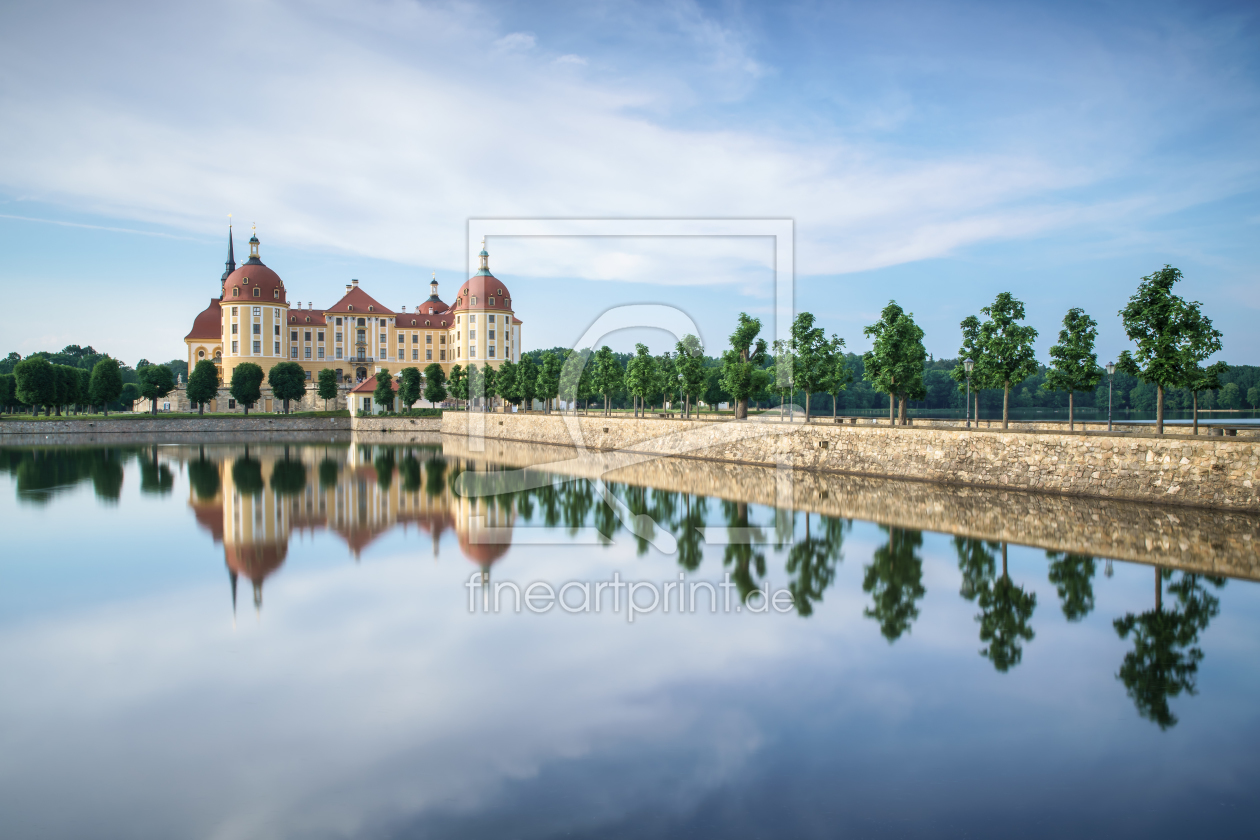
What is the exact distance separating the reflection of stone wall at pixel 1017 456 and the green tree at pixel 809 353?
4825 mm

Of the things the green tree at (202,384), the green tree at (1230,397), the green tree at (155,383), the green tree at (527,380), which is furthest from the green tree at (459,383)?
the green tree at (1230,397)

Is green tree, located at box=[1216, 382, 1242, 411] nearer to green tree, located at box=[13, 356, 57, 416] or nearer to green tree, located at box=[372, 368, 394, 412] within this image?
green tree, located at box=[372, 368, 394, 412]

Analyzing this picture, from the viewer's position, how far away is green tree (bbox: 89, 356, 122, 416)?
58.9 metres

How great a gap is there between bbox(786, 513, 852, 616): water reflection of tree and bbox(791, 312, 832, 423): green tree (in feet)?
59.6

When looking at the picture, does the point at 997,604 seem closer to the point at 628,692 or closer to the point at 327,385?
the point at 628,692

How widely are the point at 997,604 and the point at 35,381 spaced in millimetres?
65993

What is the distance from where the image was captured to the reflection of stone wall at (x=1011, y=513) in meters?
12.7

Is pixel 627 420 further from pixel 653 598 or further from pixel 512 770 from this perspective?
pixel 512 770

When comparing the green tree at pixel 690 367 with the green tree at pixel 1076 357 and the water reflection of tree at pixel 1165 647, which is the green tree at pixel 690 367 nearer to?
the green tree at pixel 1076 357

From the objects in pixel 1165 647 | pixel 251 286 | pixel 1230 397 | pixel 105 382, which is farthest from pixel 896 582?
pixel 1230 397

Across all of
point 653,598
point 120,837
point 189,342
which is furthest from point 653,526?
point 189,342

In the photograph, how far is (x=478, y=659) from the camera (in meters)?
8.30

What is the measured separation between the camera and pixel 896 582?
36.7ft

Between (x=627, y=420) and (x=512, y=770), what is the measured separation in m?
31.5
